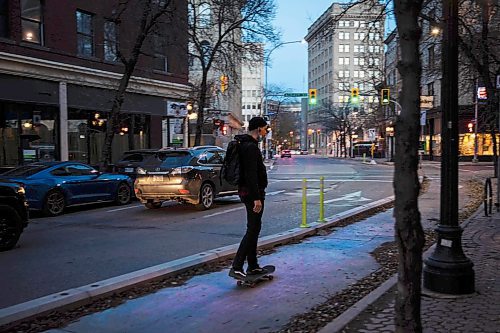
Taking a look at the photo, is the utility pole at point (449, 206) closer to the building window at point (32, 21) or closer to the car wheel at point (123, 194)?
the car wheel at point (123, 194)

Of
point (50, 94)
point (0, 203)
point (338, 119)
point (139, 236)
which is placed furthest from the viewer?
point (338, 119)

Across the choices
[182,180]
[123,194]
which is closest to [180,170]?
[182,180]

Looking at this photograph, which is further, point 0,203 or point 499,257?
point 0,203

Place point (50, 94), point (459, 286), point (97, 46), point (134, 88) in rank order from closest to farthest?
point (459, 286), point (50, 94), point (97, 46), point (134, 88)

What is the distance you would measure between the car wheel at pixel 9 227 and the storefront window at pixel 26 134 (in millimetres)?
12393

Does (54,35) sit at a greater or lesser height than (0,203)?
greater

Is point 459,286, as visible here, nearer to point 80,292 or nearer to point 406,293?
point 406,293

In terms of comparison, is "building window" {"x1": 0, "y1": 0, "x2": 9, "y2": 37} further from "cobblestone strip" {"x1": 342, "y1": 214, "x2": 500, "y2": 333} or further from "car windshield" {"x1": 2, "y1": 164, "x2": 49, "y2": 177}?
"cobblestone strip" {"x1": 342, "y1": 214, "x2": 500, "y2": 333}

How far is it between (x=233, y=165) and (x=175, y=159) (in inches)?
318

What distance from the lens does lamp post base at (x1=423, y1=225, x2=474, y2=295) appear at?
18.0 ft

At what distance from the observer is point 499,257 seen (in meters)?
7.43

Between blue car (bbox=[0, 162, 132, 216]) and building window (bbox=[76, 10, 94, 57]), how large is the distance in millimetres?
10203

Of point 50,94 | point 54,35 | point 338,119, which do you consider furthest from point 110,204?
point 338,119

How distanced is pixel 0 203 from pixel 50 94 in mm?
13805
